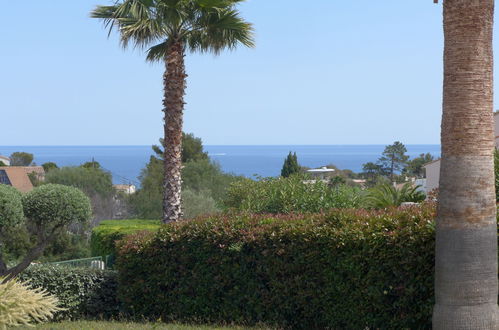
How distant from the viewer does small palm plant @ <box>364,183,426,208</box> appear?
16969 millimetres

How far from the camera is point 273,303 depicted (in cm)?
1038

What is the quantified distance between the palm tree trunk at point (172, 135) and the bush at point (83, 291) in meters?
3.68

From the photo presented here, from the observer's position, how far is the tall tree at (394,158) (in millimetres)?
88181

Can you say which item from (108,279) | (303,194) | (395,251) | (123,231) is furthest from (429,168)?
(395,251)

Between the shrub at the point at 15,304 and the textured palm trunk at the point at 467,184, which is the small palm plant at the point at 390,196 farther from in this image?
the shrub at the point at 15,304

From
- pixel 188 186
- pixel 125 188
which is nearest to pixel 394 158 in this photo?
pixel 125 188

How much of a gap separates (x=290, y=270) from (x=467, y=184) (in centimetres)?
330

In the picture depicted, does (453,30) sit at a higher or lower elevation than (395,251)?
higher

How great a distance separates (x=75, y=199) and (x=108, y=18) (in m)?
5.35

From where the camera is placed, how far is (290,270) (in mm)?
10133

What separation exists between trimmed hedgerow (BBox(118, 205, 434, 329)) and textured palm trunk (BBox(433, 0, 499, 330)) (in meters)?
0.85

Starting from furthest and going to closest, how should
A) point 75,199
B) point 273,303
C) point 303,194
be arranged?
1. point 303,194
2. point 75,199
3. point 273,303

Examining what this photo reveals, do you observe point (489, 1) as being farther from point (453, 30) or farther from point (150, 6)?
point (150, 6)

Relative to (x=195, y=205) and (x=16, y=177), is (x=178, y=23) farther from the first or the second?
(x=16, y=177)
